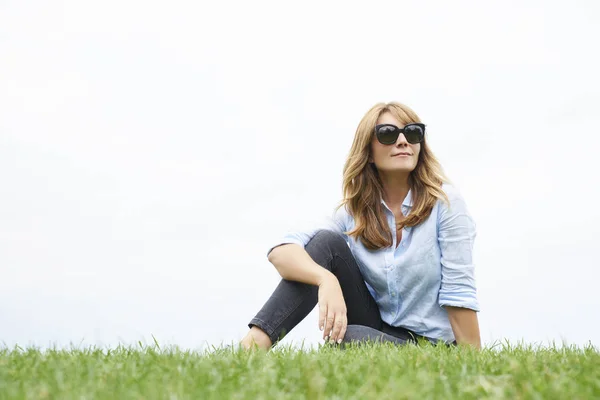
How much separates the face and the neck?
9 centimetres

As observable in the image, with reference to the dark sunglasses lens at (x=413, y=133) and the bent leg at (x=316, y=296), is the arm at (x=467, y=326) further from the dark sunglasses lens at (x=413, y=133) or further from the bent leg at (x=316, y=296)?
the dark sunglasses lens at (x=413, y=133)

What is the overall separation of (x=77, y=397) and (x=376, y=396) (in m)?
1.23

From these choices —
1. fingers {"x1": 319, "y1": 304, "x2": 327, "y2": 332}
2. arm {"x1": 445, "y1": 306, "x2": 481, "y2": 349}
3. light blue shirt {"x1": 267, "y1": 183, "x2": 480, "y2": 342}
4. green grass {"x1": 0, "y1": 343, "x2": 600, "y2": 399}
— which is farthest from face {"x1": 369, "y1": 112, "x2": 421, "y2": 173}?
green grass {"x1": 0, "y1": 343, "x2": 600, "y2": 399}

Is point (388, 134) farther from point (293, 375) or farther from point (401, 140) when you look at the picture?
point (293, 375)

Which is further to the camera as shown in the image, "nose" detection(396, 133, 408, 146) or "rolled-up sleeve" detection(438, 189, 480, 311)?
"nose" detection(396, 133, 408, 146)

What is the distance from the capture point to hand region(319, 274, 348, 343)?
16.7 feet

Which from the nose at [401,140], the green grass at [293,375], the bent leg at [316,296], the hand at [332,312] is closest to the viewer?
the green grass at [293,375]

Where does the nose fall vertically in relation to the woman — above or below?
above

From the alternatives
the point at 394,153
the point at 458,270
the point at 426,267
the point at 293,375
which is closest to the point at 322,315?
the point at 426,267

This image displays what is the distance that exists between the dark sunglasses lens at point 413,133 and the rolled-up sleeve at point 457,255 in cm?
59

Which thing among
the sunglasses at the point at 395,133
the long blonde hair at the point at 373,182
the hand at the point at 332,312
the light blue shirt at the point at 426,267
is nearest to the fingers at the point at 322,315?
the hand at the point at 332,312

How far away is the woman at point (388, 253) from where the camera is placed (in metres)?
5.45

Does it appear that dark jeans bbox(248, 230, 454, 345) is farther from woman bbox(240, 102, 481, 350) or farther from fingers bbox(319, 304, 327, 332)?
fingers bbox(319, 304, 327, 332)

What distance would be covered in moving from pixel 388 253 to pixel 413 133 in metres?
1.06
